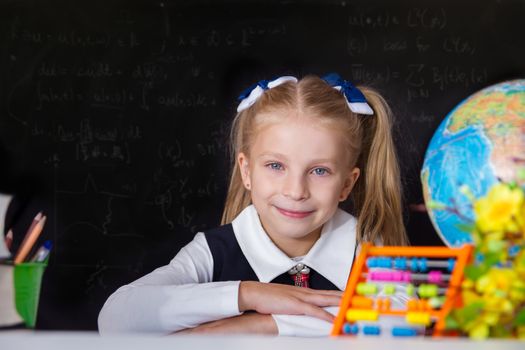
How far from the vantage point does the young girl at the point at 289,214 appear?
2.63 meters

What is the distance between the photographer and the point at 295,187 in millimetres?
2820

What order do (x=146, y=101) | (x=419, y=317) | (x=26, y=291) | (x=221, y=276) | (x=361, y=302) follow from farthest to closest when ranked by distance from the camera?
(x=146, y=101) < (x=221, y=276) < (x=26, y=291) < (x=361, y=302) < (x=419, y=317)

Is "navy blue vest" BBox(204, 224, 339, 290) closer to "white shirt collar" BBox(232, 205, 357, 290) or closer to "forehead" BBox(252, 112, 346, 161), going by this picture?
"white shirt collar" BBox(232, 205, 357, 290)

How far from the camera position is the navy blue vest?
9.70ft

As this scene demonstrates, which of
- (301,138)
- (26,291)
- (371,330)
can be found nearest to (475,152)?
(301,138)

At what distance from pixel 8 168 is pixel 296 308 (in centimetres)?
223

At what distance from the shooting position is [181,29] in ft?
13.7

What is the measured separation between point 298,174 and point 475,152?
59 cm

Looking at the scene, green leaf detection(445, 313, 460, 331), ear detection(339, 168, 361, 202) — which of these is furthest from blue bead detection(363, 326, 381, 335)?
ear detection(339, 168, 361, 202)

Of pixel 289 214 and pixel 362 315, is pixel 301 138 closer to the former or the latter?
pixel 289 214

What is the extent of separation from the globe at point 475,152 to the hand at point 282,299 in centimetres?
48

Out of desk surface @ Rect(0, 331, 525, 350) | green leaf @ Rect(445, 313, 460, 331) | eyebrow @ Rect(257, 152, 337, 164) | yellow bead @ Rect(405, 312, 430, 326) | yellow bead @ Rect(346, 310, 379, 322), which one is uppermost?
eyebrow @ Rect(257, 152, 337, 164)

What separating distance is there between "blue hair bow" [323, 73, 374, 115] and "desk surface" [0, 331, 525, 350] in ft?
5.65

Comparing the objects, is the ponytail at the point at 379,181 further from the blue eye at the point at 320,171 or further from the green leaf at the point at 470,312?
the green leaf at the point at 470,312
